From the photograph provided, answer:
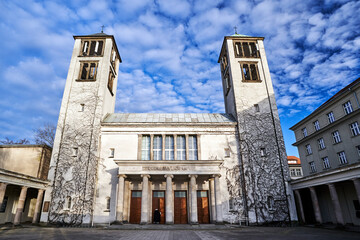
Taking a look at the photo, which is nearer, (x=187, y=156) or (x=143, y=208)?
(x=143, y=208)

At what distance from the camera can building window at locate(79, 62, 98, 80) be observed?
2729cm

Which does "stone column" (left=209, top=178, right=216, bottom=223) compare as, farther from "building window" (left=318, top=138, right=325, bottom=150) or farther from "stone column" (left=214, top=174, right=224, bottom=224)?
"building window" (left=318, top=138, right=325, bottom=150)

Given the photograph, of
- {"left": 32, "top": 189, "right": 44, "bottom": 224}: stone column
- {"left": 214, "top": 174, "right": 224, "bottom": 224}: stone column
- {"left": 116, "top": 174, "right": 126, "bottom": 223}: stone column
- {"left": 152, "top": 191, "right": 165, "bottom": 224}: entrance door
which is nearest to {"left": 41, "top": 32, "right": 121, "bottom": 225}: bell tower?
{"left": 32, "top": 189, "right": 44, "bottom": 224}: stone column

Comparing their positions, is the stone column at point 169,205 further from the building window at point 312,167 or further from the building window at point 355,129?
the building window at point 312,167

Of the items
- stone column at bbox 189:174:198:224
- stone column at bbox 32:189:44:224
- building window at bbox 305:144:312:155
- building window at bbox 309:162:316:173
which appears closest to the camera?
stone column at bbox 189:174:198:224

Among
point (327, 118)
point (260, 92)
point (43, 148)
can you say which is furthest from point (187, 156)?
point (327, 118)

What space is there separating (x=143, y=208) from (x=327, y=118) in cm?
2637

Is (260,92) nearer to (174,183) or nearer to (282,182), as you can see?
(282,182)

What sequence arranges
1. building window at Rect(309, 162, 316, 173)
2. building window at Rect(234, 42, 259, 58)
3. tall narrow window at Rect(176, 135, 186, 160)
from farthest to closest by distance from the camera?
building window at Rect(309, 162, 316, 173)
building window at Rect(234, 42, 259, 58)
tall narrow window at Rect(176, 135, 186, 160)

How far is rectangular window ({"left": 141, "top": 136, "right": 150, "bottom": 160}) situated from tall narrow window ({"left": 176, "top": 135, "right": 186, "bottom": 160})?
3.38 meters

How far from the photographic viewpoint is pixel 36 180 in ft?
66.8

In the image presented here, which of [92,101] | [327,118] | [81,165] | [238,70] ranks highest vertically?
[238,70]

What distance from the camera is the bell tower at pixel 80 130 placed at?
21.1 metres

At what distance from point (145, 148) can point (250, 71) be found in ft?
56.7
